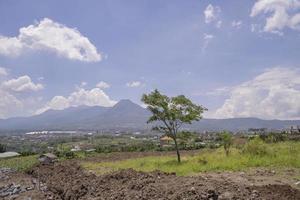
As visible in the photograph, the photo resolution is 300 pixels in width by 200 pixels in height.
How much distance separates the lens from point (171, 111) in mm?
28781

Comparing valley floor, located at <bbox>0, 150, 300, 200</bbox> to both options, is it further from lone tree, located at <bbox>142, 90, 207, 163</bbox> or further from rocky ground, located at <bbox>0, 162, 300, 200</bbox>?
lone tree, located at <bbox>142, 90, 207, 163</bbox>

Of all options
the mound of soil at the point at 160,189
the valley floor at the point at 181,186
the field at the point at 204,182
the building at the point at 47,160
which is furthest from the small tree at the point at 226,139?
the building at the point at 47,160

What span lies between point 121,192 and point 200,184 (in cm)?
347

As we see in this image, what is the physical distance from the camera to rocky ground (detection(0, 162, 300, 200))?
468 inches

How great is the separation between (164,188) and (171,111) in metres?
15.4

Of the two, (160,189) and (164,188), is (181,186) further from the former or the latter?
(160,189)

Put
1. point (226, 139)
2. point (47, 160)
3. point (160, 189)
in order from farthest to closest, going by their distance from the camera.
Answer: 1. point (47, 160)
2. point (226, 139)
3. point (160, 189)

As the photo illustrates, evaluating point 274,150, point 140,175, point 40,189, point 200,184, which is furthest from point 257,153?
point 40,189

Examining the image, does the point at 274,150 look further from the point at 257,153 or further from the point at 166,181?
the point at 166,181

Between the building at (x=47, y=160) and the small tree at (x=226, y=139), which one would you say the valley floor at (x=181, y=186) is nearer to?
the small tree at (x=226, y=139)

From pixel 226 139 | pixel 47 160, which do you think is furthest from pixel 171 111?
pixel 47 160

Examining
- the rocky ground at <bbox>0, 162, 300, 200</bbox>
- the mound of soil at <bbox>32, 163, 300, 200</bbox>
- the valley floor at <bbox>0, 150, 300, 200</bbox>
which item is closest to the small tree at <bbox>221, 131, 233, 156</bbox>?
the valley floor at <bbox>0, 150, 300, 200</bbox>

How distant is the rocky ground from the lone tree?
29.6ft

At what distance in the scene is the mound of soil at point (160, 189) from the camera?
38.6 ft
